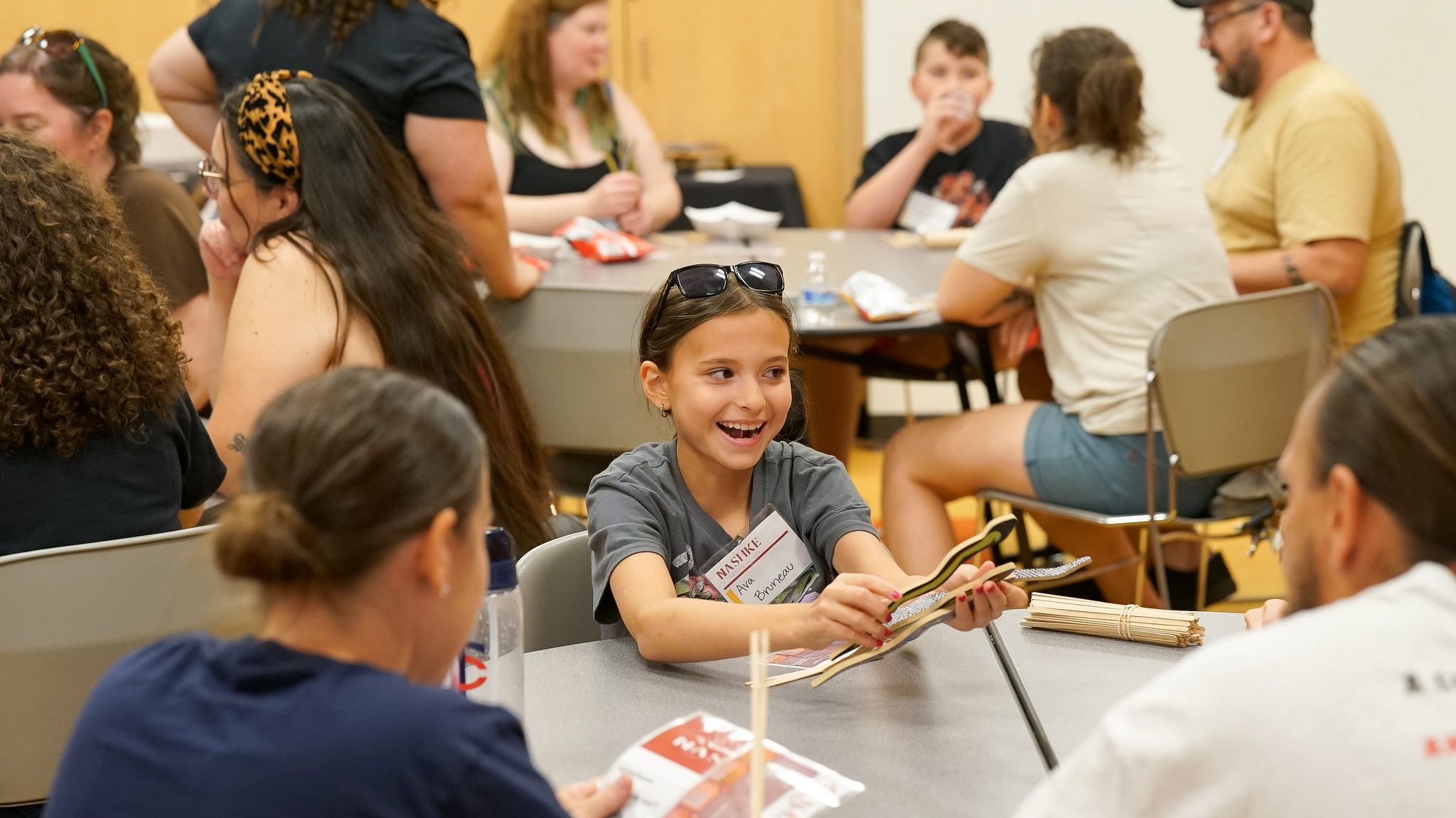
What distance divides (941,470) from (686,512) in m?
1.47

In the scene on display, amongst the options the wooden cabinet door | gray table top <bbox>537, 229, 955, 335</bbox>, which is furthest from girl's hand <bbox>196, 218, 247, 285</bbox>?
the wooden cabinet door

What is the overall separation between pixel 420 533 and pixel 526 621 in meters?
0.82

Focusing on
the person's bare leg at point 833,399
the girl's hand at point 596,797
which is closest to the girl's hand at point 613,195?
the person's bare leg at point 833,399

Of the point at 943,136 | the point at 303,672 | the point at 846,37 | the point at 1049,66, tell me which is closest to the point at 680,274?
the point at 303,672

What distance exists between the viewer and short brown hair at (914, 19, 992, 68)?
14.2 ft

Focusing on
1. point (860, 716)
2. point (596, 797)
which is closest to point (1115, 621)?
point (860, 716)

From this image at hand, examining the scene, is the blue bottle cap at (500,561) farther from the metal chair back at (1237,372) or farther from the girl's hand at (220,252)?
the metal chair back at (1237,372)

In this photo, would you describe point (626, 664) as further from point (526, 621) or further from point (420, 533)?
point (420, 533)

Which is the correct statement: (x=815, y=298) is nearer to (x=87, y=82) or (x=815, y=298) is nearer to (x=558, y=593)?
(x=558, y=593)

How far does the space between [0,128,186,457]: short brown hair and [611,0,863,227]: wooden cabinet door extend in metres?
4.66

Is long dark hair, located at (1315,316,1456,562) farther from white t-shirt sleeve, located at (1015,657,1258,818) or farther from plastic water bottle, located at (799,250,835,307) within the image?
plastic water bottle, located at (799,250,835,307)

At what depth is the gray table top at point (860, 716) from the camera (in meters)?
1.23

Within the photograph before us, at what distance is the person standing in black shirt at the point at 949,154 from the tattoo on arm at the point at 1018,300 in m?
1.10

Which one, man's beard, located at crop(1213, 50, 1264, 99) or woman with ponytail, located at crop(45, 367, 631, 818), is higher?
man's beard, located at crop(1213, 50, 1264, 99)
